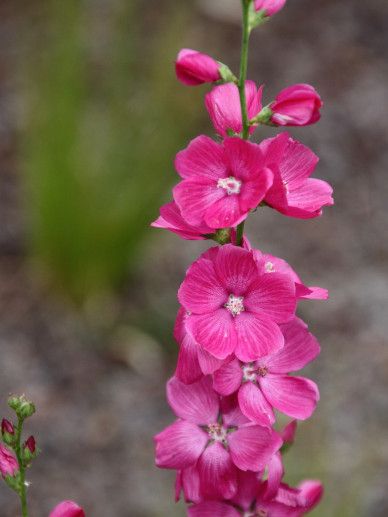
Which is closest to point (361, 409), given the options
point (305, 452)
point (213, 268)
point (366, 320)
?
point (366, 320)

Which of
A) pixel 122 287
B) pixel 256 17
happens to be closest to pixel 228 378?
pixel 256 17

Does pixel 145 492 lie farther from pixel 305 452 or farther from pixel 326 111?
pixel 326 111

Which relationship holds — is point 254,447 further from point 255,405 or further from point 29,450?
point 29,450

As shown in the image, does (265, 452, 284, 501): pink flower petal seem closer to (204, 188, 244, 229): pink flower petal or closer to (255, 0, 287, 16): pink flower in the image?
(204, 188, 244, 229): pink flower petal

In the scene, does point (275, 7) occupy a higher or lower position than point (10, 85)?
higher

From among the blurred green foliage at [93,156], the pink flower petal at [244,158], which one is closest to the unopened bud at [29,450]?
the pink flower petal at [244,158]

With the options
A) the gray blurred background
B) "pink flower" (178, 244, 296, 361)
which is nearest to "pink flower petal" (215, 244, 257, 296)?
"pink flower" (178, 244, 296, 361)
